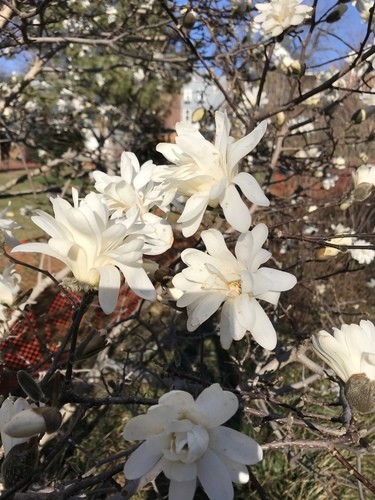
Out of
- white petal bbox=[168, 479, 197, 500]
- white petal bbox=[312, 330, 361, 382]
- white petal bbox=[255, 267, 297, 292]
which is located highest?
white petal bbox=[255, 267, 297, 292]

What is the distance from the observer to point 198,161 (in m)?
0.72

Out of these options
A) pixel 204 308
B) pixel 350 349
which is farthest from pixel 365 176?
pixel 204 308

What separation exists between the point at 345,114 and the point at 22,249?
6.52 m

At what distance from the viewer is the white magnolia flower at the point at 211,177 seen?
69 cm

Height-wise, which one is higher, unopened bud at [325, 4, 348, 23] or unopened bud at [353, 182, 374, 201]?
unopened bud at [325, 4, 348, 23]

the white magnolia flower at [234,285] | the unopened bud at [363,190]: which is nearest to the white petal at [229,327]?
the white magnolia flower at [234,285]

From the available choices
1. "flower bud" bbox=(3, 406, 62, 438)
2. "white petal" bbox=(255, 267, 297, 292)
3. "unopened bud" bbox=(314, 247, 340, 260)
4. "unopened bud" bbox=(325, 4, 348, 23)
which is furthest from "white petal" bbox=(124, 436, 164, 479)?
"unopened bud" bbox=(325, 4, 348, 23)

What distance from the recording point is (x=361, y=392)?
710 millimetres

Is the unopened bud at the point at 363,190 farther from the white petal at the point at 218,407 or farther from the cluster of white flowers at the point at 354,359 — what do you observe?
the white petal at the point at 218,407

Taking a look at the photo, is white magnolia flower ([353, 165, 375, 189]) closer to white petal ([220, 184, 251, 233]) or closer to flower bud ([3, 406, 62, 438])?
white petal ([220, 184, 251, 233])

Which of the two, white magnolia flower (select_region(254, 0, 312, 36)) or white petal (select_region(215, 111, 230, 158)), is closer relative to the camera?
white petal (select_region(215, 111, 230, 158))

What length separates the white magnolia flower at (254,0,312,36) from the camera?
52.2 inches

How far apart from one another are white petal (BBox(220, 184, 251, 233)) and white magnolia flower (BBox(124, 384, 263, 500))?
24 cm

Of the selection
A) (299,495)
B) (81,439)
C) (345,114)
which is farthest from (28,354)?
(345,114)
